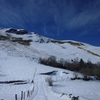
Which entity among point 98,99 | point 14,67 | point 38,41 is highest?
point 38,41

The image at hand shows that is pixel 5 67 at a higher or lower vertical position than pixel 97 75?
higher

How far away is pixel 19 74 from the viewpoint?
39.1 metres

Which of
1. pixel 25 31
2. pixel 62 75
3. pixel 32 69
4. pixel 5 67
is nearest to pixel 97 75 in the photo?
pixel 62 75

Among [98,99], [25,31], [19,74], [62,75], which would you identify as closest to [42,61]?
[62,75]

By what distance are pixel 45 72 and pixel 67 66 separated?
1646 centimetres

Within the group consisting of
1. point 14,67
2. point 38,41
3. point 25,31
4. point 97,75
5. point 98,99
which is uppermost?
point 25,31

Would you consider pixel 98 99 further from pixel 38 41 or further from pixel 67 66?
pixel 38 41

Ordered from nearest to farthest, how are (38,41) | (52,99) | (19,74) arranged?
(52,99) → (19,74) → (38,41)

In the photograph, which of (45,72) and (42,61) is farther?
(42,61)

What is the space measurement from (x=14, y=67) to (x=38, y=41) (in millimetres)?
53497

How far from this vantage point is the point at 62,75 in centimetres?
4450

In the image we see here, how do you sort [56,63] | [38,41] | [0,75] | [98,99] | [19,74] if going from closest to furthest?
1. [98,99]
2. [0,75]
3. [19,74]
4. [56,63]
5. [38,41]

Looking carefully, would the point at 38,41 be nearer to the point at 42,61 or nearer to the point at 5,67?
the point at 42,61

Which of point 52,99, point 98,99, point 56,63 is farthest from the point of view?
point 56,63
